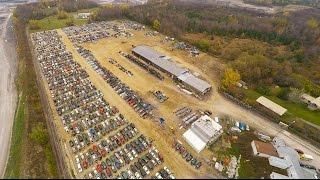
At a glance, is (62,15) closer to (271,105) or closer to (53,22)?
(53,22)

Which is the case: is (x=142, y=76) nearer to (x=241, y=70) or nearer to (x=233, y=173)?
(x=241, y=70)

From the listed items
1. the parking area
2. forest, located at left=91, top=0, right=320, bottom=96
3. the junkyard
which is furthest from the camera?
forest, located at left=91, top=0, right=320, bottom=96

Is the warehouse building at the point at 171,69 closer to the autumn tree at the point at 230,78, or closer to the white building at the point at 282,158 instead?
the autumn tree at the point at 230,78

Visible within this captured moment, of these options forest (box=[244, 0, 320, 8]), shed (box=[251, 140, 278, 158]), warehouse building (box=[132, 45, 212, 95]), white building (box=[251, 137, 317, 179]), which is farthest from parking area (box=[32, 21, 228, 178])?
forest (box=[244, 0, 320, 8])

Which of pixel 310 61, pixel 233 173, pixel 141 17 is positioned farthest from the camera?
pixel 141 17

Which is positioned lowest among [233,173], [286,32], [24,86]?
[233,173]

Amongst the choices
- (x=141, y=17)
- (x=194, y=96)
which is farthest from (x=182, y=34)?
(x=194, y=96)

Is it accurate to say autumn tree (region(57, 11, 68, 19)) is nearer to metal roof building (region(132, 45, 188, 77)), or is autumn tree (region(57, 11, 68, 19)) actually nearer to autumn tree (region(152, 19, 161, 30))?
autumn tree (region(152, 19, 161, 30))

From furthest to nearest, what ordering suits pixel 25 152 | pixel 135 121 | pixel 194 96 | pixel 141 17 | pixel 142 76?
1. pixel 141 17
2. pixel 142 76
3. pixel 194 96
4. pixel 135 121
5. pixel 25 152
